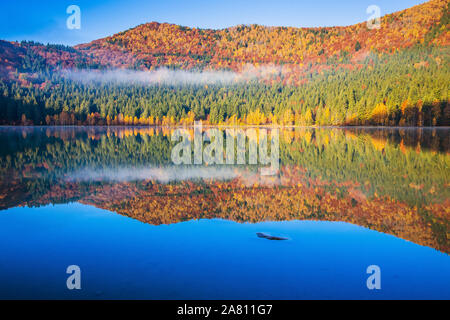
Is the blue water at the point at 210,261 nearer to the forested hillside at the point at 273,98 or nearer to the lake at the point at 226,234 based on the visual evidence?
the lake at the point at 226,234

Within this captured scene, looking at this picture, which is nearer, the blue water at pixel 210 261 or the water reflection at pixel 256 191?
the blue water at pixel 210 261

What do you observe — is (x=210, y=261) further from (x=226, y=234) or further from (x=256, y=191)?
(x=256, y=191)

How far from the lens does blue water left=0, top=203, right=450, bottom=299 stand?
16.5ft

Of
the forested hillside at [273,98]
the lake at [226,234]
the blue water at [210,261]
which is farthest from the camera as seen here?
the forested hillside at [273,98]

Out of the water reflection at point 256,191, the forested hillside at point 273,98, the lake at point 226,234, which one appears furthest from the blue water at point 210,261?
the forested hillside at point 273,98

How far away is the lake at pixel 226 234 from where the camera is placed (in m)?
5.19

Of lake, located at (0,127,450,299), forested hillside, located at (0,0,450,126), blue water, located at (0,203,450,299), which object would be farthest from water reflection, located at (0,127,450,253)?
forested hillside, located at (0,0,450,126)

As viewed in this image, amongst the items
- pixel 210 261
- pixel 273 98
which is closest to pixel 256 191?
pixel 210 261

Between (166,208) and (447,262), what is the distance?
6583mm

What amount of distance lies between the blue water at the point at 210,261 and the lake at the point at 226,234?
21 mm

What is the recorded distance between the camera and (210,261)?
6.07 m

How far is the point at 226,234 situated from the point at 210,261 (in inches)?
63.6

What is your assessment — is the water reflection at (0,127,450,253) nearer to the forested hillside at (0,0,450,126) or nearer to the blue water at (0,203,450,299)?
the blue water at (0,203,450,299)
